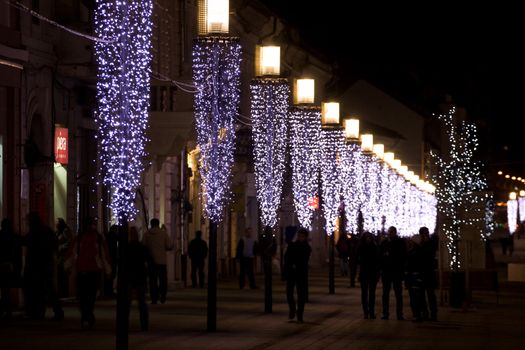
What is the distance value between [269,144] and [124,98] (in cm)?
1516

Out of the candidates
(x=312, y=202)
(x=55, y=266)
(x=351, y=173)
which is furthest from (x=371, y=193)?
(x=55, y=266)

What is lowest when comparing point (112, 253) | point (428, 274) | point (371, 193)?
point (428, 274)

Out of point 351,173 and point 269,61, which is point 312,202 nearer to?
point 351,173

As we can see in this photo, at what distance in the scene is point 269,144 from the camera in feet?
115

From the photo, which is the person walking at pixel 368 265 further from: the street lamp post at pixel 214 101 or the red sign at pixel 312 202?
the red sign at pixel 312 202

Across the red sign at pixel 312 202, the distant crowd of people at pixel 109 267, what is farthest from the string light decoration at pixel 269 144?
the red sign at pixel 312 202

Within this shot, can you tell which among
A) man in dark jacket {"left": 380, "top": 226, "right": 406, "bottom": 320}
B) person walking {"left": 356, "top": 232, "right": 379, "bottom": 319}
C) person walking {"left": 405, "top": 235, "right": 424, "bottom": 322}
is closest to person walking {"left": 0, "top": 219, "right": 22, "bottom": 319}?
person walking {"left": 356, "top": 232, "right": 379, "bottom": 319}

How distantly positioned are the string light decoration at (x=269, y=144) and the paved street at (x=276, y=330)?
2.56 meters

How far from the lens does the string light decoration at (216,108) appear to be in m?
27.5

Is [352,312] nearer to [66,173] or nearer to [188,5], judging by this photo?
[66,173]

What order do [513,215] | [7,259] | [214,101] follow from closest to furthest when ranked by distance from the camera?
[214,101]
[7,259]
[513,215]

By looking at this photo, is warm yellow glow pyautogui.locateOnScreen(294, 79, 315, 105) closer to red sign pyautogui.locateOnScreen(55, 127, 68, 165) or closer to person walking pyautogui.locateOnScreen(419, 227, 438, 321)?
red sign pyautogui.locateOnScreen(55, 127, 68, 165)

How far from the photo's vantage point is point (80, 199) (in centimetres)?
3859

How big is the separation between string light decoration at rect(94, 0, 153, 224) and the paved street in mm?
3759
